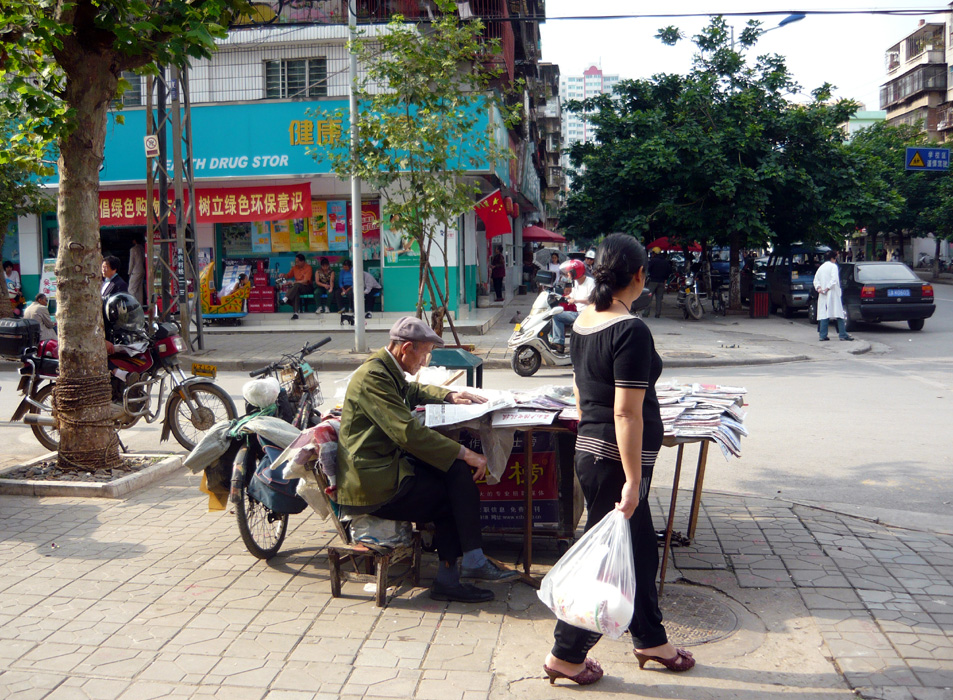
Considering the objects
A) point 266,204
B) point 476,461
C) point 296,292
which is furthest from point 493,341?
point 476,461

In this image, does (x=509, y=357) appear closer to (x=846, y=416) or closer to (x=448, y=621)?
(x=846, y=416)

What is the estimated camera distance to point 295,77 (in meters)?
19.5

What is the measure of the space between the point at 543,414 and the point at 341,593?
1451mm

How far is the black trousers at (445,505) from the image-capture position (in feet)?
14.0

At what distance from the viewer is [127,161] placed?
1873 centimetres

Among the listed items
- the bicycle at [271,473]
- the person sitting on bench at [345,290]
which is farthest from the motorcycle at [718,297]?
the bicycle at [271,473]

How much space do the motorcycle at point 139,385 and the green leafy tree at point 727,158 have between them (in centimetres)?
1552

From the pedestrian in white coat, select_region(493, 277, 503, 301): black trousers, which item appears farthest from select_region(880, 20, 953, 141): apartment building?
the pedestrian in white coat

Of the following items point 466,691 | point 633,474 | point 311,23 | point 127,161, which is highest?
point 311,23

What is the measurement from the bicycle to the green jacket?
2.10ft

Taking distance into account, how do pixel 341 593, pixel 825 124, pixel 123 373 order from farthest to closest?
pixel 825 124 → pixel 123 373 → pixel 341 593

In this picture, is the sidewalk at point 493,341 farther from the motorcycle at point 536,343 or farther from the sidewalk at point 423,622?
the sidewalk at point 423,622

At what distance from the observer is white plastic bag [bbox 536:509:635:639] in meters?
3.24

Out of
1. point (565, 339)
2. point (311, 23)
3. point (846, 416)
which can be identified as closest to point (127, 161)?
point (311, 23)
